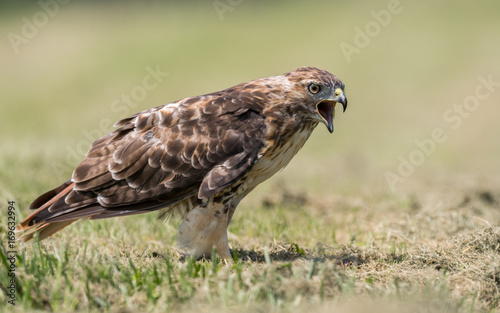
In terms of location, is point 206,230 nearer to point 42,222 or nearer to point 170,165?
point 170,165

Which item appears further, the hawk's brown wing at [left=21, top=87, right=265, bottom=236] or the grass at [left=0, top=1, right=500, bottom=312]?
the hawk's brown wing at [left=21, top=87, right=265, bottom=236]

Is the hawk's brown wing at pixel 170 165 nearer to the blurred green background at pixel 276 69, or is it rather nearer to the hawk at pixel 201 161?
the hawk at pixel 201 161

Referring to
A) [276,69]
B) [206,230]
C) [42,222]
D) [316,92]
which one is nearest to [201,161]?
[206,230]

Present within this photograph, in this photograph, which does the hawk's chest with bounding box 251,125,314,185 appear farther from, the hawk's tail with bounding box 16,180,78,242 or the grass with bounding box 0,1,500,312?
the hawk's tail with bounding box 16,180,78,242

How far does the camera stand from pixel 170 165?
181 inches

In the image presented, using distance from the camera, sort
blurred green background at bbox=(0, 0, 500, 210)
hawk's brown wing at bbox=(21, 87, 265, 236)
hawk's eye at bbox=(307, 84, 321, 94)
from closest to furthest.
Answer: hawk's brown wing at bbox=(21, 87, 265, 236) < hawk's eye at bbox=(307, 84, 321, 94) < blurred green background at bbox=(0, 0, 500, 210)

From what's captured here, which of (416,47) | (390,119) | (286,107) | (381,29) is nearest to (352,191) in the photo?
(286,107)

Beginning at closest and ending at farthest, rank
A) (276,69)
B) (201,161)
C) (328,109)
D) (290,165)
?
(201,161)
(328,109)
(290,165)
(276,69)

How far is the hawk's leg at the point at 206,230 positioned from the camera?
4.62 metres

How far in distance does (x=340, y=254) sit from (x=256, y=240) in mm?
911

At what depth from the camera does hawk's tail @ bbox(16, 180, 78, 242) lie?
15.0 feet

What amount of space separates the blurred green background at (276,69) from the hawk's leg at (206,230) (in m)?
3.32

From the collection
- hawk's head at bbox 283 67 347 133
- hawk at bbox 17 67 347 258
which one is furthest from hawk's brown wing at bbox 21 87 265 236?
hawk's head at bbox 283 67 347 133

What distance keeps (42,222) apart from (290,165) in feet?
23.3
